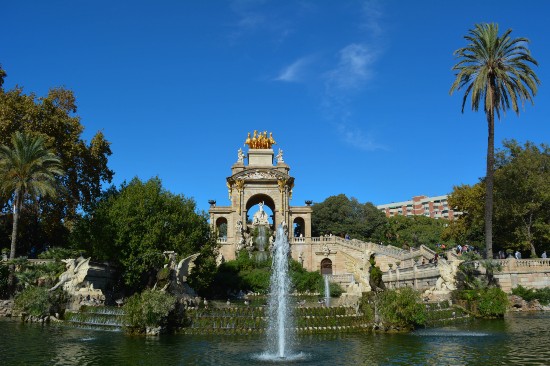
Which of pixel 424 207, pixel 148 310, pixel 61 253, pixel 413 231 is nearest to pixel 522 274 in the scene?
pixel 148 310

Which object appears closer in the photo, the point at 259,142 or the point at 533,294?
the point at 533,294

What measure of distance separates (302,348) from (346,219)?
64162 millimetres

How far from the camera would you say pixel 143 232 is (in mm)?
32438

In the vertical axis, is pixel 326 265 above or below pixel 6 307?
above

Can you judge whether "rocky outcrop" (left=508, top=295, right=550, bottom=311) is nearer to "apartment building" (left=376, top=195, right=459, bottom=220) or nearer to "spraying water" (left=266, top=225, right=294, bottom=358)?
"spraying water" (left=266, top=225, right=294, bottom=358)

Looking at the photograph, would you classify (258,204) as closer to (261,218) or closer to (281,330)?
(261,218)

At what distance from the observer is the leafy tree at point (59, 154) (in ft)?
120

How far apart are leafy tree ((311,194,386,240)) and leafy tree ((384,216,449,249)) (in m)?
3.53

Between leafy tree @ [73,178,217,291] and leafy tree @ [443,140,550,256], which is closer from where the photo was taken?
leafy tree @ [73,178,217,291]

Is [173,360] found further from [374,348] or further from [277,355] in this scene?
[374,348]

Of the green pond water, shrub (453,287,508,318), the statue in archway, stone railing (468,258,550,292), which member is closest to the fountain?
the green pond water

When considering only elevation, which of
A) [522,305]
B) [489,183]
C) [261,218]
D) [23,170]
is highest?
[261,218]

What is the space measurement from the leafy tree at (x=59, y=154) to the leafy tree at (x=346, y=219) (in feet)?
143

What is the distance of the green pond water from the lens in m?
14.2
